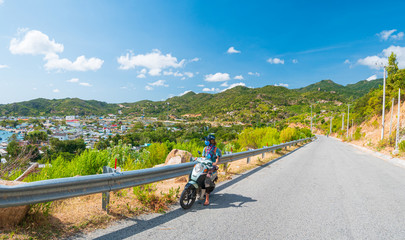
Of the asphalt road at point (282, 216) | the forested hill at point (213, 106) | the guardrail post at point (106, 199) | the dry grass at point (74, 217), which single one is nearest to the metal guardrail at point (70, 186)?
the guardrail post at point (106, 199)

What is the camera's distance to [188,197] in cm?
448

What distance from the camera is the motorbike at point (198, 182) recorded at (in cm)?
442

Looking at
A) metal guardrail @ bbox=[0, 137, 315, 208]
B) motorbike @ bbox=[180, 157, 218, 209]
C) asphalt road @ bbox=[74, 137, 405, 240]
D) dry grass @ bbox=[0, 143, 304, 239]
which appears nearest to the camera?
metal guardrail @ bbox=[0, 137, 315, 208]

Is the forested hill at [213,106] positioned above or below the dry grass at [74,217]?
above

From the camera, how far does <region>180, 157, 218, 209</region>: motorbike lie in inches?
174

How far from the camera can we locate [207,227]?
11.6 ft

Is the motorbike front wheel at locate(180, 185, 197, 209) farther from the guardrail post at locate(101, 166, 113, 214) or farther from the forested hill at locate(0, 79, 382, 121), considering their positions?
the forested hill at locate(0, 79, 382, 121)

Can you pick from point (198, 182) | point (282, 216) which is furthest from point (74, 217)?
point (282, 216)

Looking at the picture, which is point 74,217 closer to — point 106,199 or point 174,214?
point 106,199

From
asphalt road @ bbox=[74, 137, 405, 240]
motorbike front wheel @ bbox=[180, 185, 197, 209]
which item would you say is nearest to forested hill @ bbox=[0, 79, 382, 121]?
asphalt road @ bbox=[74, 137, 405, 240]

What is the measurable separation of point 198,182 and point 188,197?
0.35 metres

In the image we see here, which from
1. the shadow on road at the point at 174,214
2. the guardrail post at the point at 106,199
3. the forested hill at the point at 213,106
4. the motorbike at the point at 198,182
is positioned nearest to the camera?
the shadow on road at the point at 174,214

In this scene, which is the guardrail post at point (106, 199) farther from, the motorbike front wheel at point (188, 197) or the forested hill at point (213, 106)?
the forested hill at point (213, 106)

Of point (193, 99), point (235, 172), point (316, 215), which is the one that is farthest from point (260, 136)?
point (193, 99)
